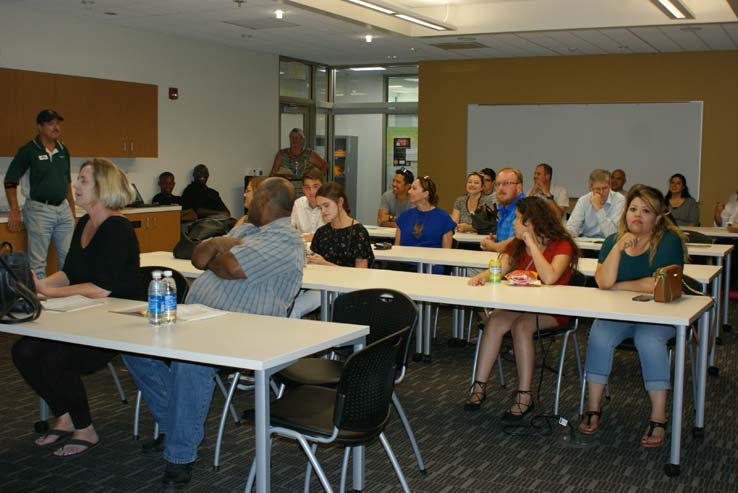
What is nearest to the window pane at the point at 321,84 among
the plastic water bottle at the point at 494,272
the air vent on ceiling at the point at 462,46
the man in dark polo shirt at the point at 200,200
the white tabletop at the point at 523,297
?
the air vent on ceiling at the point at 462,46

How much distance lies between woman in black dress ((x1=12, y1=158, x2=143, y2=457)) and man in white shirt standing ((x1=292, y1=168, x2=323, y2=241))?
3.00 metres

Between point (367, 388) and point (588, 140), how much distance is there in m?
9.34

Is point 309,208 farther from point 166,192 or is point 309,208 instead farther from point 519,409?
point 166,192

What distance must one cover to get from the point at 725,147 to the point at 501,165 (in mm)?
3050

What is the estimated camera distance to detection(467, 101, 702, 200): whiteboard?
11.0 m

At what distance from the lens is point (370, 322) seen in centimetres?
376

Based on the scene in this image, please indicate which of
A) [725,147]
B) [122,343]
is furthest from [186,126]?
[122,343]

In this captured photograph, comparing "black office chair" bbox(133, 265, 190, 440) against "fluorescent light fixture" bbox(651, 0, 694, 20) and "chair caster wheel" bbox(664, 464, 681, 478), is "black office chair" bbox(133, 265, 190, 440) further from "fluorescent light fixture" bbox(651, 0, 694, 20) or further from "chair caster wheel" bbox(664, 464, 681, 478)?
"fluorescent light fixture" bbox(651, 0, 694, 20)

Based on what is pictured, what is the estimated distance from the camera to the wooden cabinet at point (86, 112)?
25.8 ft

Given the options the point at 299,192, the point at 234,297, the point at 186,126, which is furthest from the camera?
the point at 299,192

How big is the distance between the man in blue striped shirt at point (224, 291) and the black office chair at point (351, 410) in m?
0.50

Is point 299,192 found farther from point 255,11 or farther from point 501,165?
point 255,11

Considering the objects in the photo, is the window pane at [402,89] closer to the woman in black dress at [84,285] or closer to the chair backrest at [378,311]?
the woman in black dress at [84,285]

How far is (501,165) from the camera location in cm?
1212
